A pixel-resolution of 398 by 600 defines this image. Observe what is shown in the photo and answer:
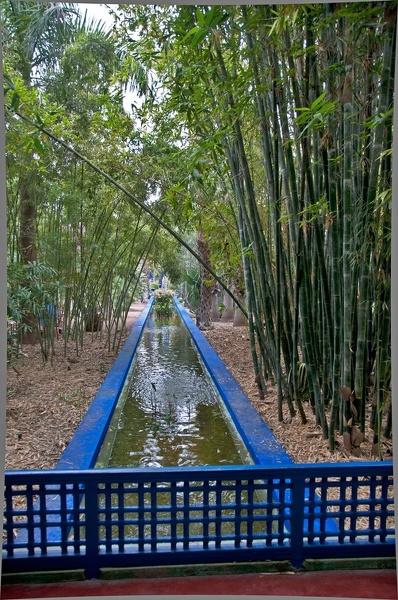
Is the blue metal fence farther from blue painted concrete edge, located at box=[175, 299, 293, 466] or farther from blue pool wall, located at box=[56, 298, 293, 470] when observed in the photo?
blue pool wall, located at box=[56, 298, 293, 470]

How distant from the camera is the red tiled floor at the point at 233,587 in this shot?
1.54m

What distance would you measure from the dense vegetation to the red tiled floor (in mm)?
807

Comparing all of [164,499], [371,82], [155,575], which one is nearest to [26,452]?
[164,499]

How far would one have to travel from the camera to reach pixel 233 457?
115 inches

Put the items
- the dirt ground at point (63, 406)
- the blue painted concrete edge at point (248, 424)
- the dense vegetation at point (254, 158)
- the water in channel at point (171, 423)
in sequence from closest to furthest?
the dense vegetation at point (254, 158), the blue painted concrete edge at point (248, 424), the dirt ground at point (63, 406), the water in channel at point (171, 423)

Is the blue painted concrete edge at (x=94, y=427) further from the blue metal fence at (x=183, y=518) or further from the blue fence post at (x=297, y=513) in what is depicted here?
the blue fence post at (x=297, y=513)

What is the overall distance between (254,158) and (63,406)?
302cm

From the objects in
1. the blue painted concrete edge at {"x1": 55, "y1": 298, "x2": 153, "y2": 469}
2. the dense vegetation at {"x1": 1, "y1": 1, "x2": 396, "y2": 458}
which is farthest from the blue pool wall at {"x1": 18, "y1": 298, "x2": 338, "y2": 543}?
the dense vegetation at {"x1": 1, "y1": 1, "x2": 396, "y2": 458}

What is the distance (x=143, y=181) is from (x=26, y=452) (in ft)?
10.9

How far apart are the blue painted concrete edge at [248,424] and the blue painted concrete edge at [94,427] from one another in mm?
915

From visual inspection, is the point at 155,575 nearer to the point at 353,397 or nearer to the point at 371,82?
the point at 353,397

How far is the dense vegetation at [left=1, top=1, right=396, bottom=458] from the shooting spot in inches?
82.2

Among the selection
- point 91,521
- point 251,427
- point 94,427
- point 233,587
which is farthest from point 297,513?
point 94,427

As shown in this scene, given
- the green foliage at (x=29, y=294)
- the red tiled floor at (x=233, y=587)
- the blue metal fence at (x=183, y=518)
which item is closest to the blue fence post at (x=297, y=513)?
the blue metal fence at (x=183, y=518)
